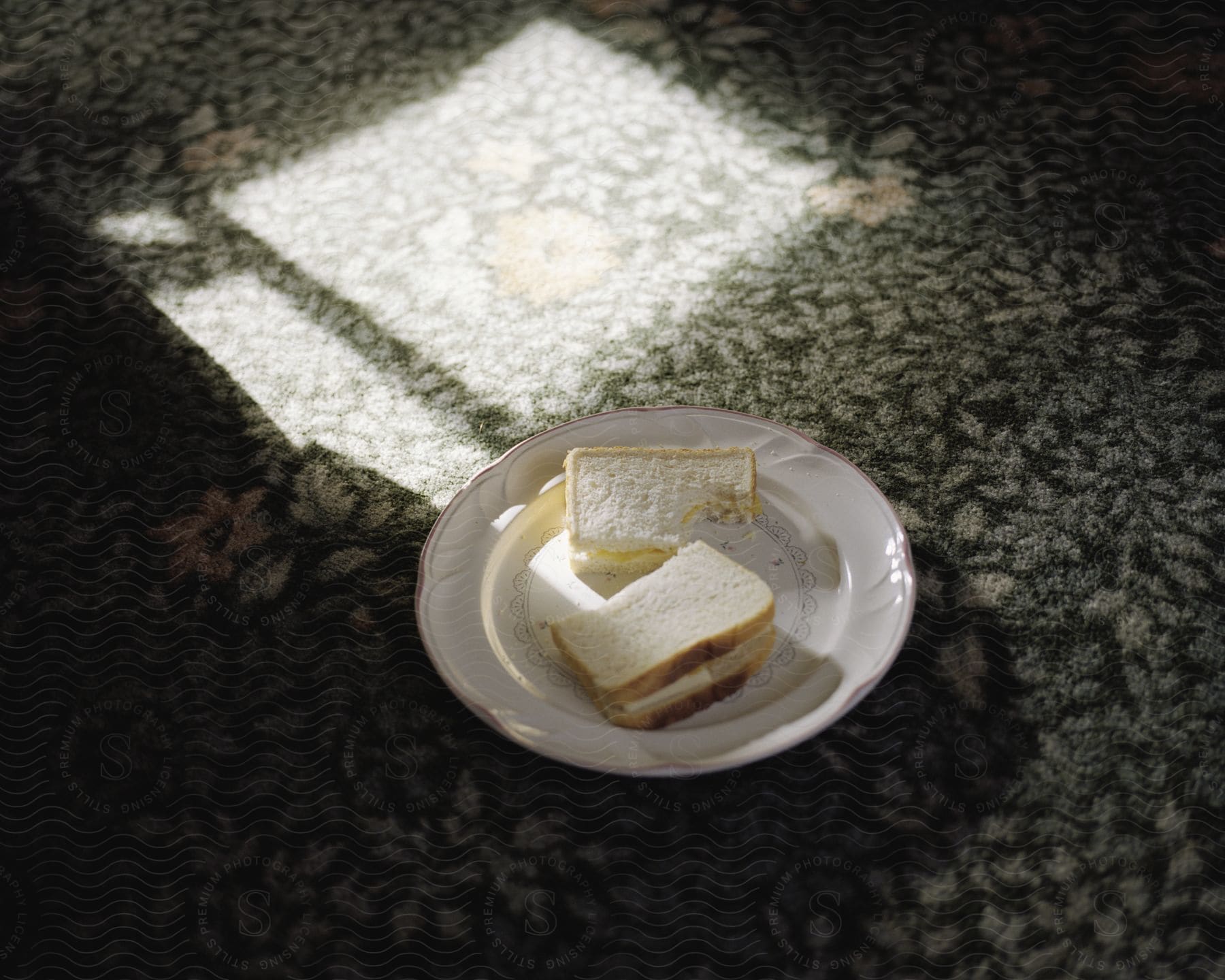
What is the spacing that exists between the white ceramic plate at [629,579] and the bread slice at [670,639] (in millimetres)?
16

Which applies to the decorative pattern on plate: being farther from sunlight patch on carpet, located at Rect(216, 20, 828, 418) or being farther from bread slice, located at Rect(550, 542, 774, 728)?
sunlight patch on carpet, located at Rect(216, 20, 828, 418)

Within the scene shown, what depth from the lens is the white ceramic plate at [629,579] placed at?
78 centimetres

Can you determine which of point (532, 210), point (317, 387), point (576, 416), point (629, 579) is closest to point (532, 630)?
point (629, 579)

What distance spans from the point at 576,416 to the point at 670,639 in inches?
17.3

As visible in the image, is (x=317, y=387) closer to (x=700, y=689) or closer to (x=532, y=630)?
(x=532, y=630)

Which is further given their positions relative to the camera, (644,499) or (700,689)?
(644,499)

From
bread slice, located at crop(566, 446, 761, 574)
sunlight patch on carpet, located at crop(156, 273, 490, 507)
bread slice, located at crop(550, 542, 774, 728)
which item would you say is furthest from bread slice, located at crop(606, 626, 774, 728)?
sunlight patch on carpet, located at crop(156, 273, 490, 507)

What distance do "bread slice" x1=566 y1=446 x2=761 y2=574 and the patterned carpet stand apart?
0.21 m

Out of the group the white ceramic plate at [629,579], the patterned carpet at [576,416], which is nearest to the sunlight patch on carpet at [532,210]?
the patterned carpet at [576,416]

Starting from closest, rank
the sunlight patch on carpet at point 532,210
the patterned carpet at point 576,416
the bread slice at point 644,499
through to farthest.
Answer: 1. the patterned carpet at point 576,416
2. the bread slice at point 644,499
3. the sunlight patch on carpet at point 532,210

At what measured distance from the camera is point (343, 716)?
35.1 inches

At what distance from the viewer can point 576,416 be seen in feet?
3.87

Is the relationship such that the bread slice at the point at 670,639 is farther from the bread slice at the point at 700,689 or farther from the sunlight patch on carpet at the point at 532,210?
the sunlight patch on carpet at the point at 532,210

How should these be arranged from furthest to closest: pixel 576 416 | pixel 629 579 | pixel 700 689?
pixel 576 416 → pixel 629 579 → pixel 700 689
